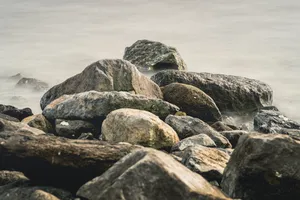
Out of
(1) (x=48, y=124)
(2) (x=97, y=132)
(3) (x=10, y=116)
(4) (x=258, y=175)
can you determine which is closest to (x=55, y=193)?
(4) (x=258, y=175)

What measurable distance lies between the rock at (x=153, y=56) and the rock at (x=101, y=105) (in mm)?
14907

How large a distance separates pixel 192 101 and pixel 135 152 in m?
12.0

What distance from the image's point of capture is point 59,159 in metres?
10.6

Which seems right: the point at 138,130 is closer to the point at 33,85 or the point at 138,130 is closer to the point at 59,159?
the point at 59,159

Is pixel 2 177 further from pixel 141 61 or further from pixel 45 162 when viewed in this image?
pixel 141 61

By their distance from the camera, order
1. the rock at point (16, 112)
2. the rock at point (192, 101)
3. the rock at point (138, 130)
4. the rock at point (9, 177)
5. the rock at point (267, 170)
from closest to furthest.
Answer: the rock at point (267, 170) → the rock at point (9, 177) → the rock at point (138, 130) → the rock at point (16, 112) → the rock at point (192, 101)

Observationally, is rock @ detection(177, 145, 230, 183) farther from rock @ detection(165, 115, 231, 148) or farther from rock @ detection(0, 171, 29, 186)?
rock @ detection(165, 115, 231, 148)

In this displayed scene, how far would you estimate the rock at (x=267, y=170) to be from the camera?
991 centimetres

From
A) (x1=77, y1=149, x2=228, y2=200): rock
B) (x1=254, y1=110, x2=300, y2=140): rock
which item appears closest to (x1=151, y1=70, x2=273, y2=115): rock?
(x1=254, y1=110, x2=300, y2=140): rock

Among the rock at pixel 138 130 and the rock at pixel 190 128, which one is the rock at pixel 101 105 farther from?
the rock at pixel 138 130

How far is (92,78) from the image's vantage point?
826 inches

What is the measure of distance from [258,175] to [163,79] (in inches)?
584

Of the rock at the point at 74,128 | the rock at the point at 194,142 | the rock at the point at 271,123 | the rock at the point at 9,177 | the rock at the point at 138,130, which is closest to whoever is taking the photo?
the rock at the point at 9,177

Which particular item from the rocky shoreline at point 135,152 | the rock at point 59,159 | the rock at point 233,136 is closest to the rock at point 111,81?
the rocky shoreline at point 135,152
